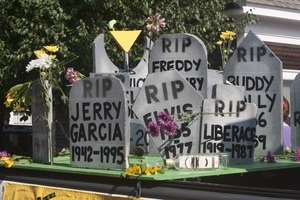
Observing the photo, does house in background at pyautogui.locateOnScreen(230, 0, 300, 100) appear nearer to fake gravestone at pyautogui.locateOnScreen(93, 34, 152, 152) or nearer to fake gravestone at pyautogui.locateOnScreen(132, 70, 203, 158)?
fake gravestone at pyautogui.locateOnScreen(93, 34, 152, 152)

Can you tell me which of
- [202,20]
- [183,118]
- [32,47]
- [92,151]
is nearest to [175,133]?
[183,118]

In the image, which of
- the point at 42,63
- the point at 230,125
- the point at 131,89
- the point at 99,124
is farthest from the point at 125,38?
the point at 99,124

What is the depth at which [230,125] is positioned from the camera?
4.48 m

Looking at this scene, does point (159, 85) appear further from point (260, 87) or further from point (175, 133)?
point (260, 87)

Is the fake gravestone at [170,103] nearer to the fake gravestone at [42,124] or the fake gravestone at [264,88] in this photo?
the fake gravestone at [42,124]

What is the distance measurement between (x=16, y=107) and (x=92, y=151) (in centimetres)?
117

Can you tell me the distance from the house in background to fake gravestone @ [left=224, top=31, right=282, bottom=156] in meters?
6.91

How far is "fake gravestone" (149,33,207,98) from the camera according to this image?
485 centimetres

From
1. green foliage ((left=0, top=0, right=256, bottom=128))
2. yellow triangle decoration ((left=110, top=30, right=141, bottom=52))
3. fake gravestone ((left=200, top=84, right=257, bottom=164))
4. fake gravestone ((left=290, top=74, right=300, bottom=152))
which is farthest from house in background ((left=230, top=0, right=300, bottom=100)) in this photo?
fake gravestone ((left=200, top=84, right=257, bottom=164))

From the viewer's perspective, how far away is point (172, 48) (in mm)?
4965

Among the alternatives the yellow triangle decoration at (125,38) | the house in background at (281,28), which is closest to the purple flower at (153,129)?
the yellow triangle decoration at (125,38)

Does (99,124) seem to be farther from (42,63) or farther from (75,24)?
(75,24)

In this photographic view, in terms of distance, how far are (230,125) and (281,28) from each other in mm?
9099

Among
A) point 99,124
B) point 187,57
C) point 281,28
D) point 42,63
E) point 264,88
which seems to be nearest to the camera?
point 99,124
